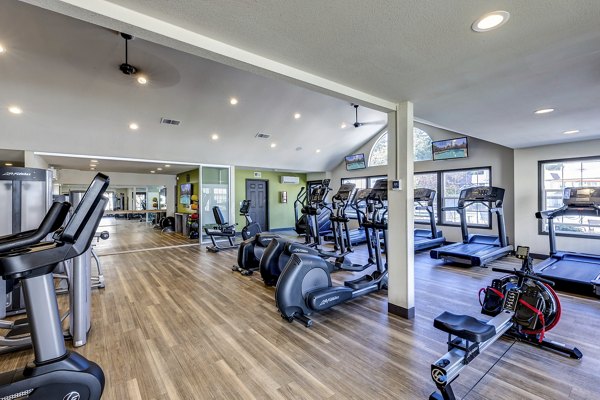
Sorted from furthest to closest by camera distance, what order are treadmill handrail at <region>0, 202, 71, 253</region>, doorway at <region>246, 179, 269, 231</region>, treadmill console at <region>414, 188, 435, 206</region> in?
doorway at <region>246, 179, 269, 231</region>
treadmill console at <region>414, 188, 435, 206</region>
treadmill handrail at <region>0, 202, 71, 253</region>

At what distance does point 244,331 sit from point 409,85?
3.10 meters

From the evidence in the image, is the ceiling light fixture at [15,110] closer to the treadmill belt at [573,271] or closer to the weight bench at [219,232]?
the weight bench at [219,232]

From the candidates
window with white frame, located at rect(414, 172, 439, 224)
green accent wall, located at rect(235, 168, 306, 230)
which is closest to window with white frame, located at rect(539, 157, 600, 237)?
window with white frame, located at rect(414, 172, 439, 224)

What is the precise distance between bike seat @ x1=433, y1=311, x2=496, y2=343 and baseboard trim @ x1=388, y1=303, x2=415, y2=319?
1169 millimetres

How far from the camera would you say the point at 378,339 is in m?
2.73

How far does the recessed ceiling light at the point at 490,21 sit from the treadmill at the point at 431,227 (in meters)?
5.43

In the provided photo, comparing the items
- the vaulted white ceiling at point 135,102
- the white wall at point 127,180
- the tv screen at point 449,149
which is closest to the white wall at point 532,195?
the tv screen at point 449,149

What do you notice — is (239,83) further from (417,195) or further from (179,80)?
(417,195)

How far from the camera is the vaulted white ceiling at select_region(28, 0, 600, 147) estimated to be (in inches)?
61.8

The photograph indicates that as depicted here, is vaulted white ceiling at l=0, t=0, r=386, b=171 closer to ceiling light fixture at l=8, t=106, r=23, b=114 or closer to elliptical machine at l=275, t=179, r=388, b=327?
ceiling light fixture at l=8, t=106, r=23, b=114

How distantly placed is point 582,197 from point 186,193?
11298mm

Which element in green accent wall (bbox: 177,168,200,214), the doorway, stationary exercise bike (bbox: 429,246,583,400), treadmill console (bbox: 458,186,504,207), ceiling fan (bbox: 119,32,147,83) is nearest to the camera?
stationary exercise bike (bbox: 429,246,583,400)

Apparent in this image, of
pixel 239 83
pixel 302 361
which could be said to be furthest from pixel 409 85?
pixel 239 83

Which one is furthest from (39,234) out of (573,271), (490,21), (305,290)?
(573,271)
